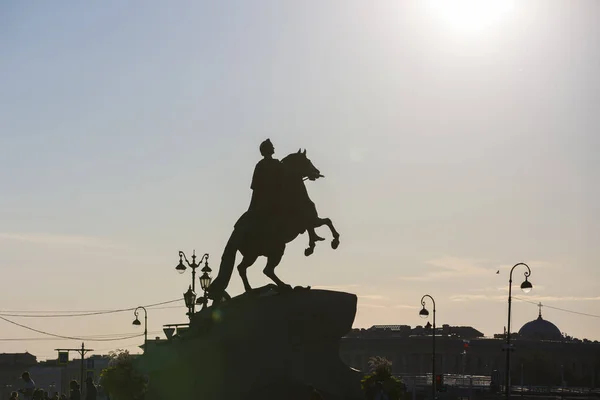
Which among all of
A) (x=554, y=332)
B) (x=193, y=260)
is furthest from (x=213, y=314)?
(x=554, y=332)

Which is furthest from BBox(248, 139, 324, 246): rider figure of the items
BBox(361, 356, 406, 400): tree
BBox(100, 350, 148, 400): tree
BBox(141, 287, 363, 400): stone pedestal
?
BBox(100, 350, 148, 400): tree

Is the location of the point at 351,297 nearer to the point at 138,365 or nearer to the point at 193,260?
the point at 138,365

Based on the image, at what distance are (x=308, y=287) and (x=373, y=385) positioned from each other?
2748 millimetres

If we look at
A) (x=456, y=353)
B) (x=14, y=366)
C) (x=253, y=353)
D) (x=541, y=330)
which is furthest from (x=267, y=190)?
(x=541, y=330)

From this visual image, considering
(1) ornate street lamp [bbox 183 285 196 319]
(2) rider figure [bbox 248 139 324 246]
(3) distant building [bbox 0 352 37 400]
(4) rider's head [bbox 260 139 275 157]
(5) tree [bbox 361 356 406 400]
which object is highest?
(4) rider's head [bbox 260 139 275 157]

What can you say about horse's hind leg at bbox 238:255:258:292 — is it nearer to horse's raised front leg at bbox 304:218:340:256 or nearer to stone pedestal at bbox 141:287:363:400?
stone pedestal at bbox 141:287:363:400

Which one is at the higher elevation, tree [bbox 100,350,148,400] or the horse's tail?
the horse's tail

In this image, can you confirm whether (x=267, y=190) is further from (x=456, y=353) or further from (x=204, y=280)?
(x=456, y=353)

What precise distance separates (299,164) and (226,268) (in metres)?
2.50

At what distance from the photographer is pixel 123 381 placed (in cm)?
2073

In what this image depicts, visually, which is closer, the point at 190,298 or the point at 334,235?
the point at 334,235

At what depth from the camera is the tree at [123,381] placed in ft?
67.9

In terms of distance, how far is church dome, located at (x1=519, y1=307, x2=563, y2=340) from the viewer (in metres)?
192

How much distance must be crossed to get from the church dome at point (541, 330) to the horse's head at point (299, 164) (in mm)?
168294
